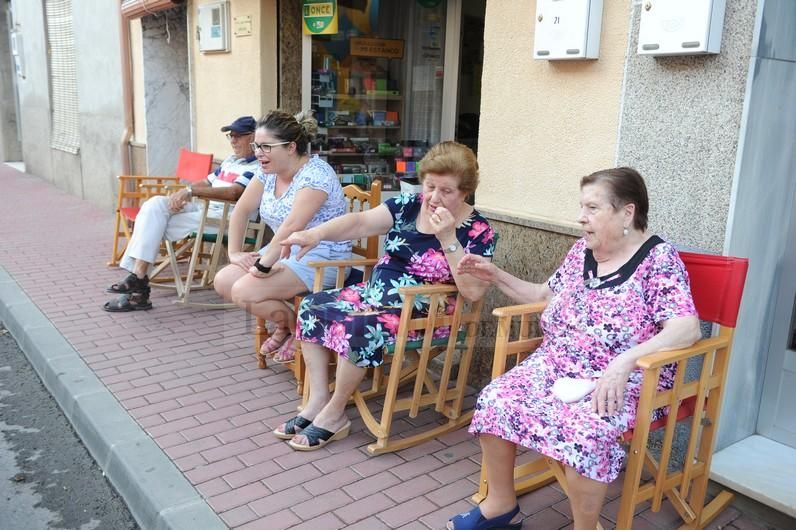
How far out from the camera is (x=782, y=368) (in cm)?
304

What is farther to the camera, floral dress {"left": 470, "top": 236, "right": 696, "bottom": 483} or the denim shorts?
the denim shorts

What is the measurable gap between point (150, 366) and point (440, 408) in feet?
6.07

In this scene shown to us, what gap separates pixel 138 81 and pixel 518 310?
7.11 metres

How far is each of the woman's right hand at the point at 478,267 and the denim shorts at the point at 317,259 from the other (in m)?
1.10

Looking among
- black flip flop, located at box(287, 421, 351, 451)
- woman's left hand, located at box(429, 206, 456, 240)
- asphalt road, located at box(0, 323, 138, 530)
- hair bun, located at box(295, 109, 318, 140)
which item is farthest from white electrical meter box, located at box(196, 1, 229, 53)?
black flip flop, located at box(287, 421, 351, 451)

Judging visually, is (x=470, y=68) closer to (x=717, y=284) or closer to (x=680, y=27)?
(x=680, y=27)

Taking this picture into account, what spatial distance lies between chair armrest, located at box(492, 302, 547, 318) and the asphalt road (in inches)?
67.1

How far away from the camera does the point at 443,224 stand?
3.01 metres

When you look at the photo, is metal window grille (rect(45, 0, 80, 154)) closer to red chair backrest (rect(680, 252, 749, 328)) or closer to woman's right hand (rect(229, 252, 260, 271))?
woman's right hand (rect(229, 252, 260, 271))

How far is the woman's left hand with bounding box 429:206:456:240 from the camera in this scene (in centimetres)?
301

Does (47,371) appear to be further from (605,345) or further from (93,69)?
(93,69)

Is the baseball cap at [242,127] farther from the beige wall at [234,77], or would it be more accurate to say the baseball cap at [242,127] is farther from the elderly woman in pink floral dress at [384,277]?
the elderly woman in pink floral dress at [384,277]

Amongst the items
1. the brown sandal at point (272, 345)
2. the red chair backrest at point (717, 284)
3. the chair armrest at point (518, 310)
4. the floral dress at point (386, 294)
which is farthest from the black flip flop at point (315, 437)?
the red chair backrest at point (717, 284)

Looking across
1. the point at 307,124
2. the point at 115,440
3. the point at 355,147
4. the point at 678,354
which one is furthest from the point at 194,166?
the point at 678,354
